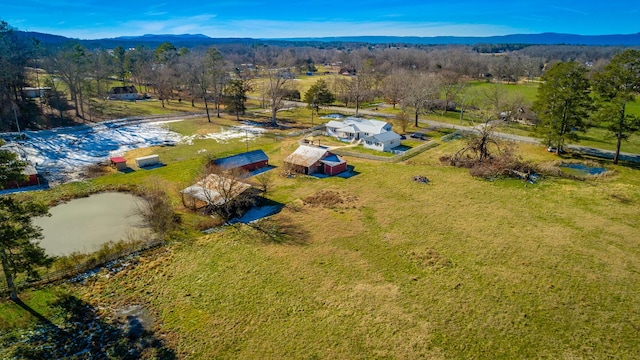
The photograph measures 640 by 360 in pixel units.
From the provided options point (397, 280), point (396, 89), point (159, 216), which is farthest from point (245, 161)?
point (396, 89)

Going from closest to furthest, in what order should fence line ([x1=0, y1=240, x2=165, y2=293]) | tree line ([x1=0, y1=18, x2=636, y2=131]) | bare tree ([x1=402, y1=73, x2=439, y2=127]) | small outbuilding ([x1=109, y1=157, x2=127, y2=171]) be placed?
fence line ([x1=0, y1=240, x2=165, y2=293]) < small outbuilding ([x1=109, y1=157, x2=127, y2=171]) < tree line ([x1=0, y1=18, x2=636, y2=131]) < bare tree ([x1=402, y1=73, x2=439, y2=127])

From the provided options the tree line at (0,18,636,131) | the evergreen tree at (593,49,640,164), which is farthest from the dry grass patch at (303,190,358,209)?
the evergreen tree at (593,49,640,164)

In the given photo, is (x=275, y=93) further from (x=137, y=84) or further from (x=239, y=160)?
(x=137, y=84)

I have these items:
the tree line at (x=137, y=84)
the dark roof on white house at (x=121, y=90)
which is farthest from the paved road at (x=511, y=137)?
the dark roof on white house at (x=121, y=90)

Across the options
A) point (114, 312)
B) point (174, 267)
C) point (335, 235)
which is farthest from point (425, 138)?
point (114, 312)

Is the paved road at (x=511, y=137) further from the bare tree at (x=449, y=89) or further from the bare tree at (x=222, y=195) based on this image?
the bare tree at (x=222, y=195)

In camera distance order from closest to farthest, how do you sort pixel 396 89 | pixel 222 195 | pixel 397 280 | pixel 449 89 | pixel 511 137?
pixel 397 280, pixel 222 195, pixel 511 137, pixel 449 89, pixel 396 89

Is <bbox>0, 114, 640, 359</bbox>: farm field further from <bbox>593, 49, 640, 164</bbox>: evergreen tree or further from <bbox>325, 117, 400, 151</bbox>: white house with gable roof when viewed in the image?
<bbox>325, 117, 400, 151</bbox>: white house with gable roof
